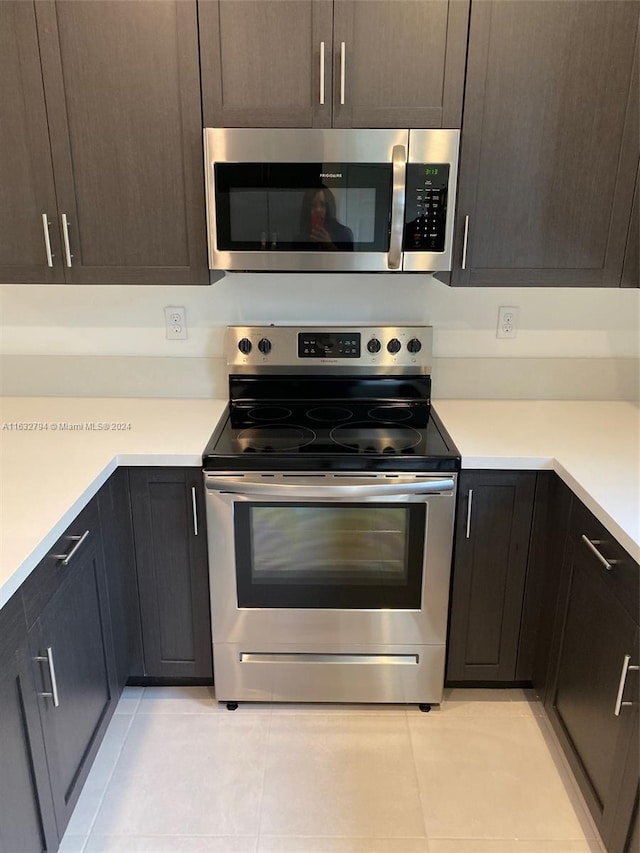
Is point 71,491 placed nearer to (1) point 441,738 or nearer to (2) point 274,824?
(2) point 274,824

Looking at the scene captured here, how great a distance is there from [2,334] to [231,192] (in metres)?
1.02

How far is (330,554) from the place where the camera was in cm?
188

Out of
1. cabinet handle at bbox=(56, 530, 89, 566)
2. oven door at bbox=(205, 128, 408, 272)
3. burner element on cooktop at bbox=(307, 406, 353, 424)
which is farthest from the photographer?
burner element on cooktop at bbox=(307, 406, 353, 424)

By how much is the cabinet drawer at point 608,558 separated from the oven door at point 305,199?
852 millimetres

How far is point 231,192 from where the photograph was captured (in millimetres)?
1784

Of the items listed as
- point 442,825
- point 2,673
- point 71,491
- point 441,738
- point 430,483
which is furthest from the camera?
point 441,738

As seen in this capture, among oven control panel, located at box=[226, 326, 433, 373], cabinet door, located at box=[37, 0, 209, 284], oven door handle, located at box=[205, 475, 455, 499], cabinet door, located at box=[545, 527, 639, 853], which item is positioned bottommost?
cabinet door, located at box=[545, 527, 639, 853]

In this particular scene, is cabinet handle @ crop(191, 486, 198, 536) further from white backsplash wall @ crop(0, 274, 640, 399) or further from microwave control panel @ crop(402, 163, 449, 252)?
microwave control panel @ crop(402, 163, 449, 252)

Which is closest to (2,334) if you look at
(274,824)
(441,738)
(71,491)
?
(71,491)

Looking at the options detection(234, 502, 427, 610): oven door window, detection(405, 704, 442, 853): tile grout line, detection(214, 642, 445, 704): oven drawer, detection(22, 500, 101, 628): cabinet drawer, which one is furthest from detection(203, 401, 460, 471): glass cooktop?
detection(405, 704, 442, 853): tile grout line

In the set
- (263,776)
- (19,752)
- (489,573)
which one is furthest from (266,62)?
(263,776)

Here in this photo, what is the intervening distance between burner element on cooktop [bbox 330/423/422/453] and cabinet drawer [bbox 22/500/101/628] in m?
0.71

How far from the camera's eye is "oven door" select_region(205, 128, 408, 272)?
5.73ft

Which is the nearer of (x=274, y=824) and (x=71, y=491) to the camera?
(x=71, y=491)
